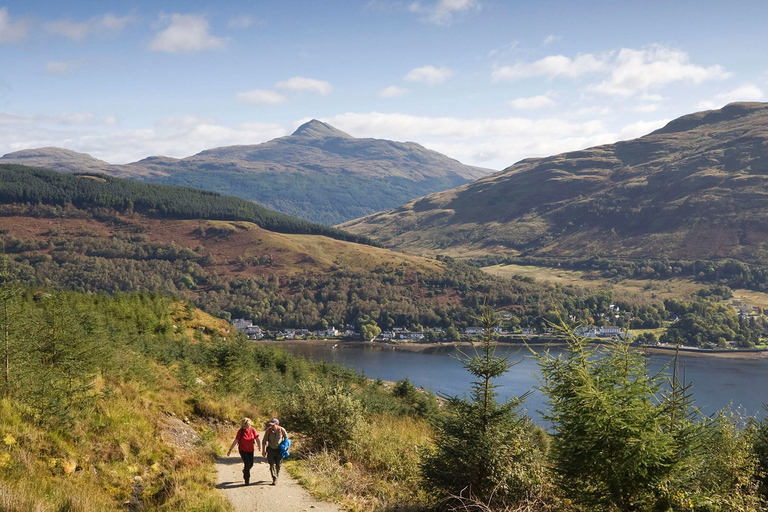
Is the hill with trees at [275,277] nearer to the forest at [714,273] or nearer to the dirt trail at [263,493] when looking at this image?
the forest at [714,273]

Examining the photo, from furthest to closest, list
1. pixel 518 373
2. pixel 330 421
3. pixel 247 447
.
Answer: pixel 518 373
pixel 330 421
pixel 247 447

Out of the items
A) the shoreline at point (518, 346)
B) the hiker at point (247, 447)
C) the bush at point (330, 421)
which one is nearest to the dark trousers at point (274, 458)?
the hiker at point (247, 447)

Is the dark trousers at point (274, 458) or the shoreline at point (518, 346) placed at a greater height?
the dark trousers at point (274, 458)

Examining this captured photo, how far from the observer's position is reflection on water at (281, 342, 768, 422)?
258 ft

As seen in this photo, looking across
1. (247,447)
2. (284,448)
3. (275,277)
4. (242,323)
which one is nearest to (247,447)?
(247,447)

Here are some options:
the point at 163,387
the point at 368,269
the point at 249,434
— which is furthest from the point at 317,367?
the point at 368,269

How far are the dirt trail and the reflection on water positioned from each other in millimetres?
57938

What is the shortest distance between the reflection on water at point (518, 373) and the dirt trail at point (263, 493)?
57.9 m

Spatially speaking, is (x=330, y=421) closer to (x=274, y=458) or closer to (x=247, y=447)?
(x=274, y=458)

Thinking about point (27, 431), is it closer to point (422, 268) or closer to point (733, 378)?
point (733, 378)

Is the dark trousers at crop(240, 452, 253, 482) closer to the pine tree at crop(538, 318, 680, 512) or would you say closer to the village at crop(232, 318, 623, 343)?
the pine tree at crop(538, 318, 680, 512)

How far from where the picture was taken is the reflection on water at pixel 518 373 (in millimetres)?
78500

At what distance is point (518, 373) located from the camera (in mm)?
99062

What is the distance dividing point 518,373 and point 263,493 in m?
95.6
